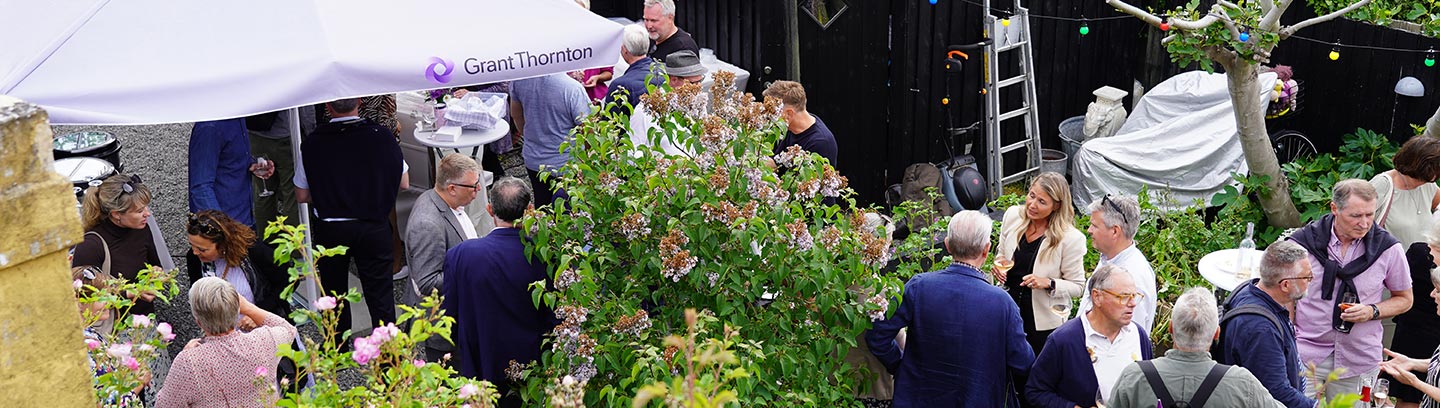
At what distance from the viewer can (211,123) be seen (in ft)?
21.9

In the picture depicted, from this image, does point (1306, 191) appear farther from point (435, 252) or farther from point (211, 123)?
point (211, 123)

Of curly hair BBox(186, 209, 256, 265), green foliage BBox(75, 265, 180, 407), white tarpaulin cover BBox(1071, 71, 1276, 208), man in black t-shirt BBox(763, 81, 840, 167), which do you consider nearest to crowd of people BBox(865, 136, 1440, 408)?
man in black t-shirt BBox(763, 81, 840, 167)

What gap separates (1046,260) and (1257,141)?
3.06 m

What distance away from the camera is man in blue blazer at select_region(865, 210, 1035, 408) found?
4.54 m

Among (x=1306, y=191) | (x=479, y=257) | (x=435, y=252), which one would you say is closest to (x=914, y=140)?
(x=1306, y=191)

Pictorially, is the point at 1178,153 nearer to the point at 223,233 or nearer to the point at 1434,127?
the point at 1434,127

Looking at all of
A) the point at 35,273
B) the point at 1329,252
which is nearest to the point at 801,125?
the point at 1329,252

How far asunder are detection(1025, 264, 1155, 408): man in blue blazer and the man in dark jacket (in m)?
0.31

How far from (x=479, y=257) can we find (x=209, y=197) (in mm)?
2623

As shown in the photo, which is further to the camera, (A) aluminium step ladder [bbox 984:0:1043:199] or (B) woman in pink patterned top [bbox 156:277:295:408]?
(A) aluminium step ladder [bbox 984:0:1043:199]

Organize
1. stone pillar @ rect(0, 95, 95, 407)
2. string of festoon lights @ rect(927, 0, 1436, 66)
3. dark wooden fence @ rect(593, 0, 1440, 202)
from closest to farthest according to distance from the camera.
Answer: stone pillar @ rect(0, 95, 95, 407)
string of festoon lights @ rect(927, 0, 1436, 66)
dark wooden fence @ rect(593, 0, 1440, 202)

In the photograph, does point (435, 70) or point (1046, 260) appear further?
point (1046, 260)

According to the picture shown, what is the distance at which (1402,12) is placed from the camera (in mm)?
8719

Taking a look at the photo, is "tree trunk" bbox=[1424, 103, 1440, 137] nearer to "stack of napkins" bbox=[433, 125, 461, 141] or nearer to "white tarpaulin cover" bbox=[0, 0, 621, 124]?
"white tarpaulin cover" bbox=[0, 0, 621, 124]
